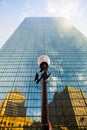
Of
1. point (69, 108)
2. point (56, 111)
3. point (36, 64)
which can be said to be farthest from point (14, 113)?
point (36, 64)

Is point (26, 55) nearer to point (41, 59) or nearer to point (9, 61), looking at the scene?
point (9, 61)

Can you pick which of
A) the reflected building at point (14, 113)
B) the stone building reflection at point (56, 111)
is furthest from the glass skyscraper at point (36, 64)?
the reflected building at point (14, 113)

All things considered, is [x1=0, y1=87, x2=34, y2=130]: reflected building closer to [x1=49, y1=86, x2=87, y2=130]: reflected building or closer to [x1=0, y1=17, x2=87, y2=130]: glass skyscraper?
[x1=0, y1=17, x2=87, y2=130]: glass skyscraper

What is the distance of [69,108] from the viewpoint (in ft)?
133

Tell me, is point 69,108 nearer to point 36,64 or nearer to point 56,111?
point 56,111

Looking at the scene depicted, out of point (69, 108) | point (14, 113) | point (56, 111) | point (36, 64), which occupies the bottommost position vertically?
point (69, 108)

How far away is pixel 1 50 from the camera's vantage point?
67.9 m

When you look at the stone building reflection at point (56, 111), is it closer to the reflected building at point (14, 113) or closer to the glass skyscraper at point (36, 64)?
the reflected building at point (14, 113)

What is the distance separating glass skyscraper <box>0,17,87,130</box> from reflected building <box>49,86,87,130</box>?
62 cm

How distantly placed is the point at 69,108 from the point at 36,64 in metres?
22.0

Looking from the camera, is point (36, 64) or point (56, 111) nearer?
point (56, 111)

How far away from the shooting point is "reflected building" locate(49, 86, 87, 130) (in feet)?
121

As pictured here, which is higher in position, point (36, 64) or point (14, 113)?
point (36, 64)

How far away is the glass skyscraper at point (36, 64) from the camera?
144 ft
